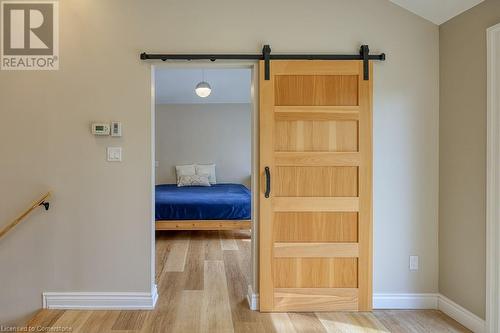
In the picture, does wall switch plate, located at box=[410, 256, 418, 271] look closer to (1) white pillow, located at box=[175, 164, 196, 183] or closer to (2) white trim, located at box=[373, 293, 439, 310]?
(2) white trim, located at box=[373, 293, 439, 310]

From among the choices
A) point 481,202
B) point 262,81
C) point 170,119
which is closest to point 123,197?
point 262,81

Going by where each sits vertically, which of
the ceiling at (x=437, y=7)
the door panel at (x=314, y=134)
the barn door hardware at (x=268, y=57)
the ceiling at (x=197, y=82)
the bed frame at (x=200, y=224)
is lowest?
the bed frame at (x=200, y=224)

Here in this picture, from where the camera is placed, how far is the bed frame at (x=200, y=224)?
4977mm

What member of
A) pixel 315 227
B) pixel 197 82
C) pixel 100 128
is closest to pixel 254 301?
pixel 315 227

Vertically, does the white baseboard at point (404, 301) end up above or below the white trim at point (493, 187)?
below

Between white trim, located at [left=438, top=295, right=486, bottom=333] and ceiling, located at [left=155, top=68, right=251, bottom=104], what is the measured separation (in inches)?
162

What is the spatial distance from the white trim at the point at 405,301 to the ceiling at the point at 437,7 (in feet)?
7.17

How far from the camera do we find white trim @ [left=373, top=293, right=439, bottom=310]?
285cm

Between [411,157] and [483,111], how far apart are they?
601 mm

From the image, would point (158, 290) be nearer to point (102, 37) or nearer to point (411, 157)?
point (102, 37)

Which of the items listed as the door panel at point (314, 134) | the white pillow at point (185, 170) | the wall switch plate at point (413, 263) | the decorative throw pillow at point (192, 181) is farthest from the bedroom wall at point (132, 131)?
the white pillow at point (185, 170)

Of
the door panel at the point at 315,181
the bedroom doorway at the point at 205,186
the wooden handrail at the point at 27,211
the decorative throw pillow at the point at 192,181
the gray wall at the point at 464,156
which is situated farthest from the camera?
the decorative throw pillow at the point at 192,181

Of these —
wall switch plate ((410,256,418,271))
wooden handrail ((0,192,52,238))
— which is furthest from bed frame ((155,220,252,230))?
wall switch plate ((410,256,418,271))

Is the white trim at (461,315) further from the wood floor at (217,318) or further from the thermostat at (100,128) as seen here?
the thermostat at (100,128)
